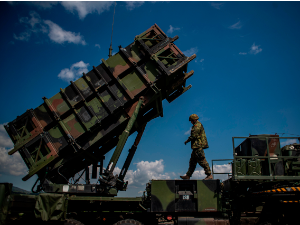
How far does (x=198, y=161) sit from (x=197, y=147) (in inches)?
14.8

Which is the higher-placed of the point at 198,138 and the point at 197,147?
the point at 198,138

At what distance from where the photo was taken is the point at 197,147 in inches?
255

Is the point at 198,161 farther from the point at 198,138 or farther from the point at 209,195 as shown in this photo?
the point at 209,195

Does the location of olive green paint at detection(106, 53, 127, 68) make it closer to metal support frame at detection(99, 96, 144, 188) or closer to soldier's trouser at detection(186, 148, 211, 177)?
metal support frame at detection(99, 96, 144, 188)

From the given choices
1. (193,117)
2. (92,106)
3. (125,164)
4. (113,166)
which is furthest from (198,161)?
(92,106)

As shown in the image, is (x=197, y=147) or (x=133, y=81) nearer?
(x=197, y=147)

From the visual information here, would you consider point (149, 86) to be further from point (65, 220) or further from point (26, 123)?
point (65, 220)

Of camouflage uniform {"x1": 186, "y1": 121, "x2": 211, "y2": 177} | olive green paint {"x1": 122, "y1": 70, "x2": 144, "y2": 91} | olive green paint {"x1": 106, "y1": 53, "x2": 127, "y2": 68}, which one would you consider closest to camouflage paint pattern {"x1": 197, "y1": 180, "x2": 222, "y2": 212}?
camouflage uniform {"x1": 186, "y1": 121, "x2": 211, "y2": 177}

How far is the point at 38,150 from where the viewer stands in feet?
21.9

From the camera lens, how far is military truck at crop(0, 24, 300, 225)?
5570 mm

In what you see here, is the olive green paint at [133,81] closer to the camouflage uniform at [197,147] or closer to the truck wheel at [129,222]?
the camouflage uniform at [197,147]

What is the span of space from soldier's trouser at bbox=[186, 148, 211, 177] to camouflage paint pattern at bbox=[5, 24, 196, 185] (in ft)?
6.76

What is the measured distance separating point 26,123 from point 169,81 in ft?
14.7

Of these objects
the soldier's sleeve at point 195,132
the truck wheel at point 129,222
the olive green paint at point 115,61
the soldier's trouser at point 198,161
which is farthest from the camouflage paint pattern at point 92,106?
the truck wheel at point 129,222
